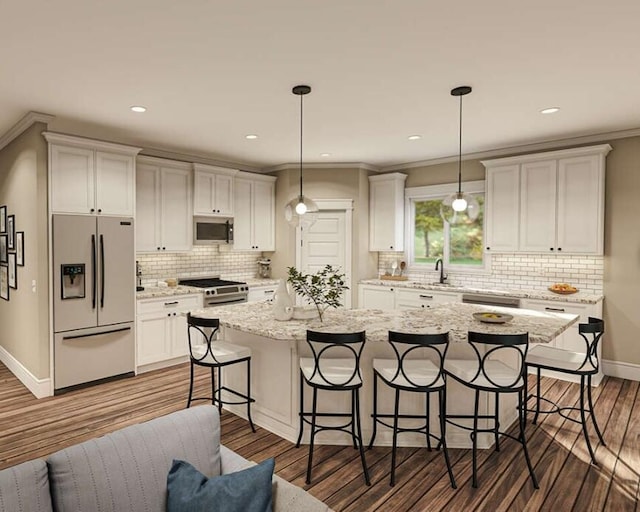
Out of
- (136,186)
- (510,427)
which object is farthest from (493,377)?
(136,186)

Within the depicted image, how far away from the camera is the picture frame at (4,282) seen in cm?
516

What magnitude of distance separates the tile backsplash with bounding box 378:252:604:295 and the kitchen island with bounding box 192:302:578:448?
1832 millimetres

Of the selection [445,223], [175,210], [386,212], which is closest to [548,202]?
[445,223]

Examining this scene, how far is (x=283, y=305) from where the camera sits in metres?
3.40

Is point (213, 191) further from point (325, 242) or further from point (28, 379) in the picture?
point (28, 379)

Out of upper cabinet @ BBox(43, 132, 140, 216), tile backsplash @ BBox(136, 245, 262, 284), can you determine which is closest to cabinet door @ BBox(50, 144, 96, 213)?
upper cabinet @ BBox(43, 132, 140, 216)

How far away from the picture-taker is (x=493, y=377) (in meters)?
2.73

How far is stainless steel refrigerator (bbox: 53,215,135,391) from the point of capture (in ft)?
13.9

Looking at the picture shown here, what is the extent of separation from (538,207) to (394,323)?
3.02m

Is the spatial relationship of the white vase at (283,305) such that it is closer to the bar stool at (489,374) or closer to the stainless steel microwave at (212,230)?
the bar stool at (489,374)

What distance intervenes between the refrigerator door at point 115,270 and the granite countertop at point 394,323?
1.43m

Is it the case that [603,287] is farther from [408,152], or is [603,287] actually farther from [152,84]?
[152,84]

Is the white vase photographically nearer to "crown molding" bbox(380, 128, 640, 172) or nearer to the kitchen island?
the kitchen island

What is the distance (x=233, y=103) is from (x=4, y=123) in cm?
260
